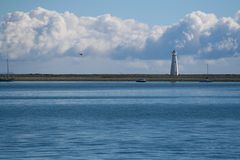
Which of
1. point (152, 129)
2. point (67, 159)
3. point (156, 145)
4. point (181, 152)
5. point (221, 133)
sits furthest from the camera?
point (152, 129)

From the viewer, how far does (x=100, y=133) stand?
36562 millimetres

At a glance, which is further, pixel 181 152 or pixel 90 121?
pixel 90 121

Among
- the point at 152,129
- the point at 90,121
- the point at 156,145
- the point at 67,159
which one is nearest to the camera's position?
the point at 67,159

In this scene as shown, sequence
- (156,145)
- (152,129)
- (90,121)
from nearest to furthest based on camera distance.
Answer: (156,145)
(152,129)
(90,121)

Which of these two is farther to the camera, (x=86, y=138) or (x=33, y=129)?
(x=33, y=129)

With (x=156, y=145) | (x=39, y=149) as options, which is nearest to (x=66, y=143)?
(x=39, y=149)

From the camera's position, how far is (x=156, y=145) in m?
30.4

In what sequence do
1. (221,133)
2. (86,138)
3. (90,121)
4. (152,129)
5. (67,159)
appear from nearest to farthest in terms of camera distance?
(67,159), (86,138), (221,133), (152,129), (90,121)

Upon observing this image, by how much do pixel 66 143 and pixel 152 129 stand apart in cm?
933

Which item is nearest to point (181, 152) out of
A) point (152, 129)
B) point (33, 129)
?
point (152, 129)

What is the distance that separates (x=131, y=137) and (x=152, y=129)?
19.5 feet

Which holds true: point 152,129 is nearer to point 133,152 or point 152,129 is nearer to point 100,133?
point 100,133

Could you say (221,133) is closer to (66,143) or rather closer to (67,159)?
(66,143)

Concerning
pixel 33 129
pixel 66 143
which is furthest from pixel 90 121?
pixel 66 143
